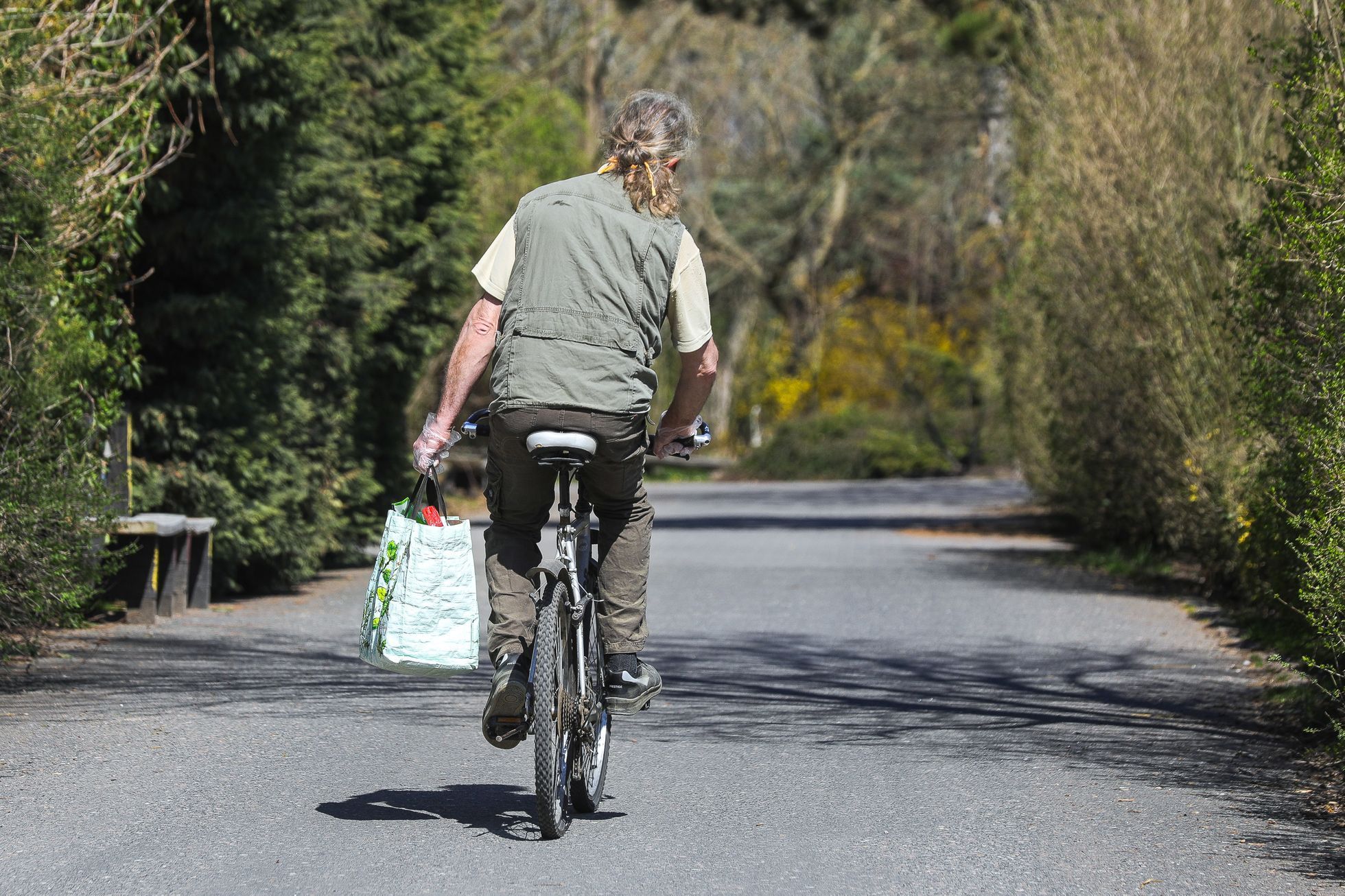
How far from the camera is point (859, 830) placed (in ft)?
17.2

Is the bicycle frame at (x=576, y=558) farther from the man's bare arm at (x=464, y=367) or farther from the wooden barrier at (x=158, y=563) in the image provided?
the wooden barrier at (x=158, y=563)

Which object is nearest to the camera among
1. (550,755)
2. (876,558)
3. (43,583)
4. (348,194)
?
(550,755)

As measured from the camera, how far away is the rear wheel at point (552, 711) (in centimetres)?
481

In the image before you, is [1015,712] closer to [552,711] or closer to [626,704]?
[626,704]

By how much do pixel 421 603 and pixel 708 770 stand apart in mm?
1549

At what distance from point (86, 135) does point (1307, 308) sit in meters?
5.88

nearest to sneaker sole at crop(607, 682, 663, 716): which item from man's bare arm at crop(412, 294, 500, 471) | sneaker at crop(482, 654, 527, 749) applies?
sneaker at crop(482, 654, 527, 749)

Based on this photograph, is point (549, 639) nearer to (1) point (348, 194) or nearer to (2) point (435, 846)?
(2) point (435, 846)

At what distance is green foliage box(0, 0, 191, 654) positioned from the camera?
23.8ft

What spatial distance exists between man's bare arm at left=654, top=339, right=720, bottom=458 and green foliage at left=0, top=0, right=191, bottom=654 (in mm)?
3146

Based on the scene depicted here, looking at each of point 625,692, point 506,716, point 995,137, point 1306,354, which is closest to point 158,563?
point 625,692

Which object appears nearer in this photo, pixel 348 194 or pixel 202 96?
pixel 202 96

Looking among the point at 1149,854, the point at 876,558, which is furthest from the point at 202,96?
the point at 876,558

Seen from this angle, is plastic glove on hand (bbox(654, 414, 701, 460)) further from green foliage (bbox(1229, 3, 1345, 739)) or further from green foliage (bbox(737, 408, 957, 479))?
green foliage (bbox(737, 408, 957, 479))
